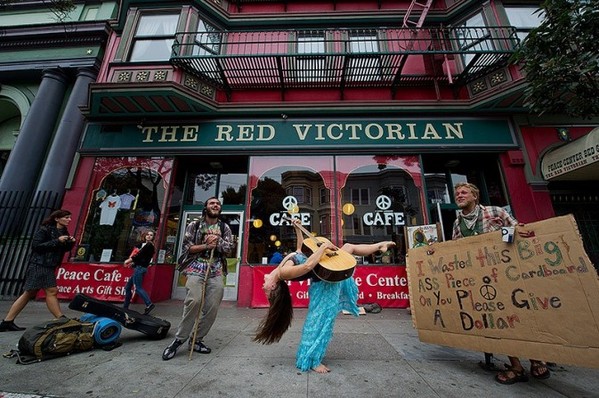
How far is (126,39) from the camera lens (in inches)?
319

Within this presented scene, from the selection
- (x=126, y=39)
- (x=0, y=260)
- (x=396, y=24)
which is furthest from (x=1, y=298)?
(x=396, y=24)

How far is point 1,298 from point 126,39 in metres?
8.07

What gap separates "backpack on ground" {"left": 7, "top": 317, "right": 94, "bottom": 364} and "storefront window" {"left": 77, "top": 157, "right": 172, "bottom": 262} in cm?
396

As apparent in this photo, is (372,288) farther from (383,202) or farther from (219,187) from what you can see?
(219,187)

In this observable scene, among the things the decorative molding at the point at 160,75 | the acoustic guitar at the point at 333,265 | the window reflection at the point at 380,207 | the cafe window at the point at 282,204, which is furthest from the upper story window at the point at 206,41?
the acoustic guitar at the point at 333,265

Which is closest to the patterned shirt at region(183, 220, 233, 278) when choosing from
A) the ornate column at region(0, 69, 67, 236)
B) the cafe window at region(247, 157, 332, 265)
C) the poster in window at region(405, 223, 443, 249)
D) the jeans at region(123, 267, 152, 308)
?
the jeans at region(123, 267, 152, 308)

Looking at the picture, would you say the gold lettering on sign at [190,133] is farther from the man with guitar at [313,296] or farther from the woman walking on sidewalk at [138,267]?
the man with guitar at [313,296]

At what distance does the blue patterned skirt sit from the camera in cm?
269

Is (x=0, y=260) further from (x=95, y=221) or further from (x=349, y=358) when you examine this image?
(x=349, y=358)

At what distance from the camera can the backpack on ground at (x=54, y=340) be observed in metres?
2.93

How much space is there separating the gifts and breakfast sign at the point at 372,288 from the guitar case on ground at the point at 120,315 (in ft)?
9.23

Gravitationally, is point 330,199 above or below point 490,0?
below

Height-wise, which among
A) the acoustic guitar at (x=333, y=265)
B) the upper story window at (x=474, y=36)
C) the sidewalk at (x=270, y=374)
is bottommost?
the sidewalk at (x=270, y=374)

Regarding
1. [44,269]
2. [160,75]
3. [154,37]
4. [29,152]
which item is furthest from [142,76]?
[44,269]
